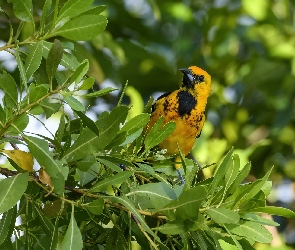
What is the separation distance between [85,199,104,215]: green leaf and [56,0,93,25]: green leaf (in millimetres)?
426

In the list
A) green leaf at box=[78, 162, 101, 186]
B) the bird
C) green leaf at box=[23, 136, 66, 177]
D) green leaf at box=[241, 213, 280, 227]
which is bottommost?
the bird

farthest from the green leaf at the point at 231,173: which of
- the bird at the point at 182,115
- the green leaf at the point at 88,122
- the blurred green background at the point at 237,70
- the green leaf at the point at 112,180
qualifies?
the blurred green background at the point at 237,70

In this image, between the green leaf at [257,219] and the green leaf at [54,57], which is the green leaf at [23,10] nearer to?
the green leaf at [54,57]

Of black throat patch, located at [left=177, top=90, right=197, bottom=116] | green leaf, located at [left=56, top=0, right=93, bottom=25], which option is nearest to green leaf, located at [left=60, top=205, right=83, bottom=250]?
green leaf, located at [left=56, top=0, right=93, bottom=25]

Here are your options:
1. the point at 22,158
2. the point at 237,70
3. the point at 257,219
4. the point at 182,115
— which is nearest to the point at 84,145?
the point at 22,158

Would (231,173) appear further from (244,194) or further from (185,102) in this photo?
(185,102)

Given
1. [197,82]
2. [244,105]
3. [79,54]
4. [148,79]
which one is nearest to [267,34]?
[244,105]

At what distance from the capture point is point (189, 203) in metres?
1.28

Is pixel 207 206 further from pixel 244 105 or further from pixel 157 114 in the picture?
pixel 244 105

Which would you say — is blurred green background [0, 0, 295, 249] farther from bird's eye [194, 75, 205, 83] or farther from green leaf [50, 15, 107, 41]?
green leaf [50, 15, 107, 41]

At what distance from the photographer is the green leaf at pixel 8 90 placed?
4.00ft

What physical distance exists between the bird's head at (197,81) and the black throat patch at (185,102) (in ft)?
0.20

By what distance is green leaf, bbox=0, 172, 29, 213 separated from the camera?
1.19 metres

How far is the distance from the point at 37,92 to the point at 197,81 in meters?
2.04
